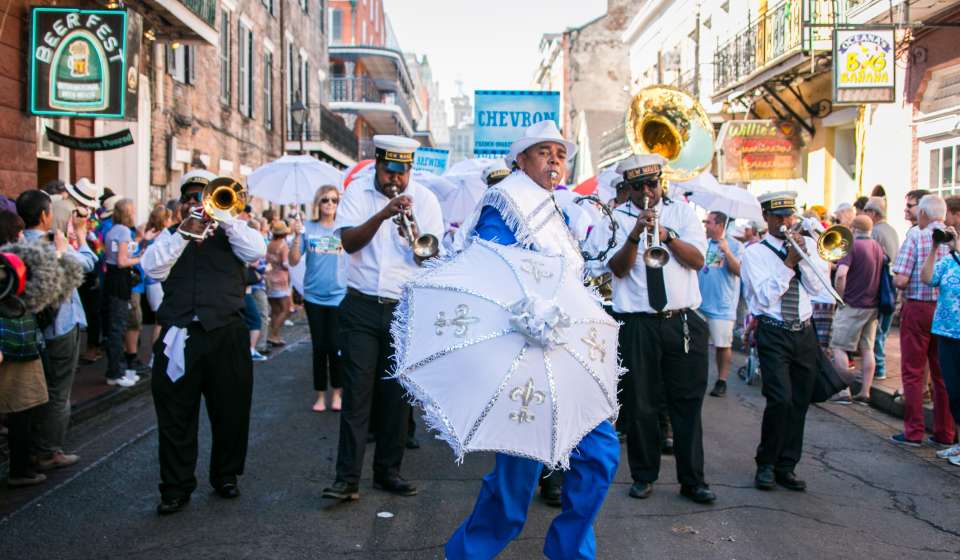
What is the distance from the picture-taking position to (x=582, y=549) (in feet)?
12.8

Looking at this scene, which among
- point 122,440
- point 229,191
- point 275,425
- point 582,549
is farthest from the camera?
point 275,425

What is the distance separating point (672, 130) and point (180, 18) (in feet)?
37.6

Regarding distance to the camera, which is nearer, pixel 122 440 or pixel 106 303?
pixel 122 440

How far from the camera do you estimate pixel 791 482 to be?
582cm

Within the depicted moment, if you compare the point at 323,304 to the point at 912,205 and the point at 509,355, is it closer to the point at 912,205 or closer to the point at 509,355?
the point at 509,355

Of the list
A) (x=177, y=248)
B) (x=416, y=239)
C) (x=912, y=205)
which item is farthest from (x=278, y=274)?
(x=912, y=205)

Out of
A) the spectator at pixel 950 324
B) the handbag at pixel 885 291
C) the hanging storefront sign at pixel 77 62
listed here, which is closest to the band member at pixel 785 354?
the spectator at pixel 950 324

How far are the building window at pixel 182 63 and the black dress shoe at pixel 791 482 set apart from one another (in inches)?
600

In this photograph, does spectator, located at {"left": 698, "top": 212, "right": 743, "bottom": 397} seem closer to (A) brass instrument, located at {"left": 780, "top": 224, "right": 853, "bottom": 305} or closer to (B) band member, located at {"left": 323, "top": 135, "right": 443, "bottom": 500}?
(A) brass instrument, located at {"left": 780, "top": 224, "right": 853, "bottom": 305}

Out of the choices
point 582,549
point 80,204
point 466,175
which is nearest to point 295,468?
point 582,549

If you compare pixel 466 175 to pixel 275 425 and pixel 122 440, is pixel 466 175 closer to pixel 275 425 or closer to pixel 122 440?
pixel 275 425

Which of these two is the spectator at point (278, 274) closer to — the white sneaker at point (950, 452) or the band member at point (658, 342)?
the band member at point (658, 342)

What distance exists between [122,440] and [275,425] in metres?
1.20

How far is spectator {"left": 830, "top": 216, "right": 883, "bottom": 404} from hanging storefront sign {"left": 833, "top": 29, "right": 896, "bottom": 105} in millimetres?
5660
